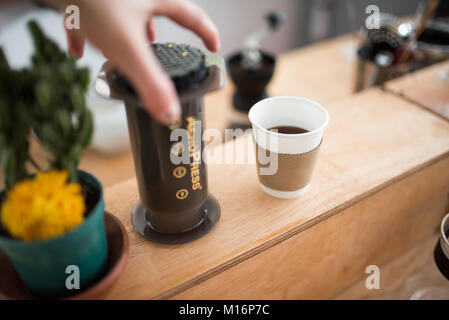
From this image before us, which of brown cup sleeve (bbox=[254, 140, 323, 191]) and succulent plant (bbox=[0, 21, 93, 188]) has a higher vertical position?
succulent plant (bbox=[0, 21, 93, 188])

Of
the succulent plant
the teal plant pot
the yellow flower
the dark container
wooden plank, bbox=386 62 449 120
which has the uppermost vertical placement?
the succulent plant

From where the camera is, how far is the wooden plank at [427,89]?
2.84 feet

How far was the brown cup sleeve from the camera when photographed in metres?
0.58

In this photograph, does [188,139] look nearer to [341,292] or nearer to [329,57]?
[341,292]

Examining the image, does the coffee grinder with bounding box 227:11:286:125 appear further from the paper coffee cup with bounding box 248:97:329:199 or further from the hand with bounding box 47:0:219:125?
the hand with bounding box 47:0:219:125

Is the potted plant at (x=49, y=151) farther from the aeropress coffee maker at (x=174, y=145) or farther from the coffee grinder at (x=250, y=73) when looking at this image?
the coffee grinder at (x=250, y=73)

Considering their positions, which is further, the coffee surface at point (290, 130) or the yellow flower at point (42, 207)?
the coffee surface at point (290, 130)

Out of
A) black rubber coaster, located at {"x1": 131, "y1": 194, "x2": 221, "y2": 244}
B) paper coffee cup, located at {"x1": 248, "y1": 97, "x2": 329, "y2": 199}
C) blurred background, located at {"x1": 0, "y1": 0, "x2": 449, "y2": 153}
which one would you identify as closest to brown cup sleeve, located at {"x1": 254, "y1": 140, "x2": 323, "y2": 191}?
paper coffee cup, located at {"x1": 248, "y1": 97, "x2": 329, "y2": 199}

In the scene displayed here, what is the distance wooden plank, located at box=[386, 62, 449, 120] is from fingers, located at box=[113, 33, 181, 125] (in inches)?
28.1

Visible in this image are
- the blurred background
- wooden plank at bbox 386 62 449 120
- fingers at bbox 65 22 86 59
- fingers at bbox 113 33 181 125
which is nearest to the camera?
fingers at bbox 113 33 181 125

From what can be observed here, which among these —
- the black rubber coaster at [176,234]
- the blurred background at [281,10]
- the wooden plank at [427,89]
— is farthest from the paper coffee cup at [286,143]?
the blurred background at [281,10]

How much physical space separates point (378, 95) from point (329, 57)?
0.62 metres

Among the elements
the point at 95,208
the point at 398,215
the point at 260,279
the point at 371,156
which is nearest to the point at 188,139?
the point at 95,208

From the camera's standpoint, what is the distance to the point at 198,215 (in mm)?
594
